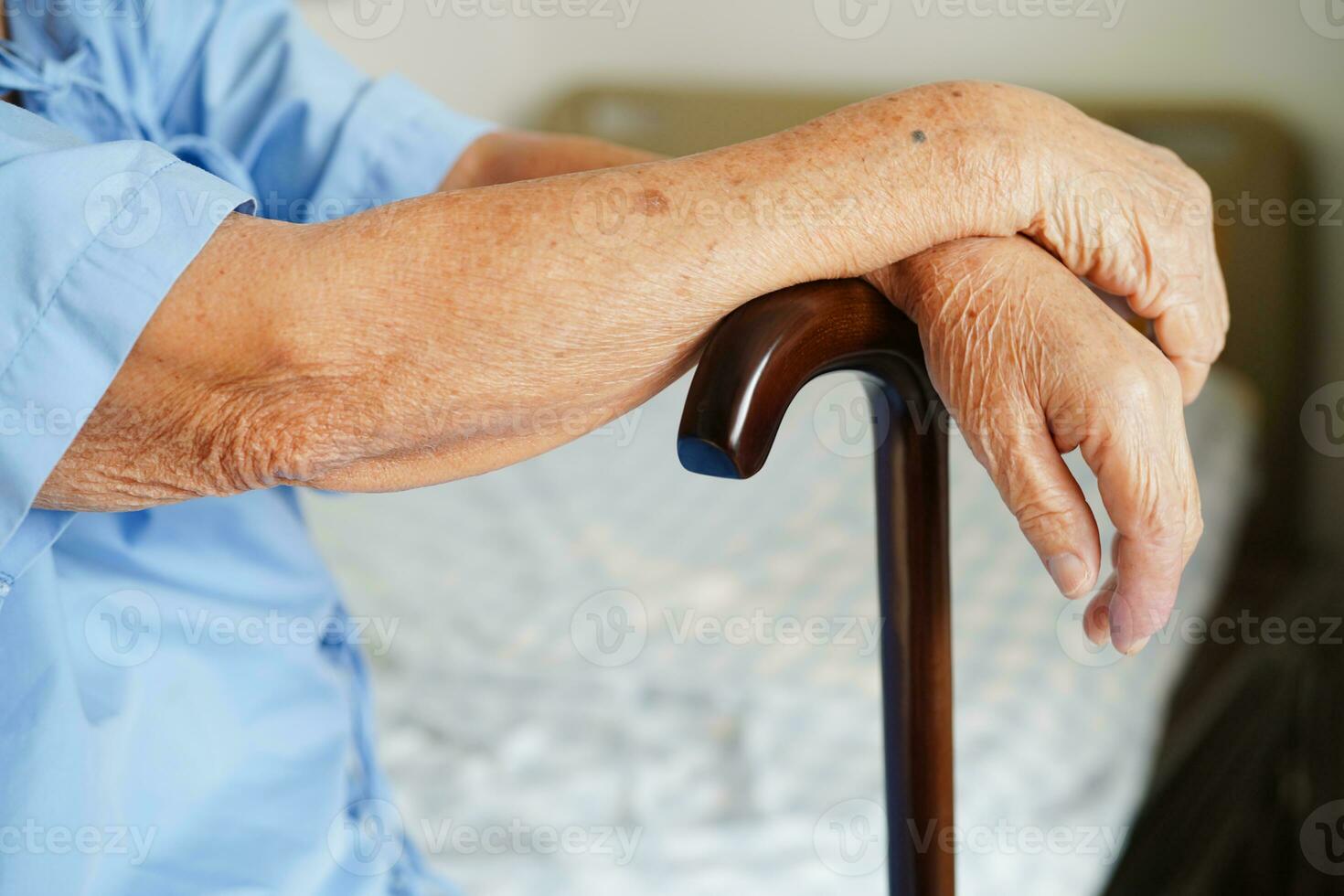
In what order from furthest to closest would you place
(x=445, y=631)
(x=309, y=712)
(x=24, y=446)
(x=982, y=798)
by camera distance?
(x=445, y=631) < (x=982, y=798) < (x=309, y=712) < (x=24, y=446)

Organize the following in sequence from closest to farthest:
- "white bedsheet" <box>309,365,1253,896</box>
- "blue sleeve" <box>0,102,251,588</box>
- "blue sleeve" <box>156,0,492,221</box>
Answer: "blue sleeve" <box>0,102,251,588</box>
"blue sleeve" <box>156,0,492,221</box>
"white bedsheet" <box>309,365,1253,896</box>

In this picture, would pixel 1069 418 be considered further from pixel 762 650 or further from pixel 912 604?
pixel 762 650

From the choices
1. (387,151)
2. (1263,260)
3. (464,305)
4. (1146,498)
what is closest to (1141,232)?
(1146,498)

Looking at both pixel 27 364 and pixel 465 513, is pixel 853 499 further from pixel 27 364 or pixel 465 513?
pixel 27 364

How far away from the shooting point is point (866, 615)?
1363mm

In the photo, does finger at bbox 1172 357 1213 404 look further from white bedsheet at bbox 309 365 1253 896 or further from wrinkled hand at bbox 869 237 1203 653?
white bedsheet at bbox 309 365 1253 896

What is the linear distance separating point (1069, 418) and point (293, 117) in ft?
1.82

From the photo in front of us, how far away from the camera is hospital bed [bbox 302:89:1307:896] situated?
41.6 inches

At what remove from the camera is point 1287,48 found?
174 centimetres

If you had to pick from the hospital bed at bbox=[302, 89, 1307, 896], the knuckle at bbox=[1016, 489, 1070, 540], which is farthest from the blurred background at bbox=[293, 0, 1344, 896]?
the knuckle at bbox=[1016, 489, 1070, 540]

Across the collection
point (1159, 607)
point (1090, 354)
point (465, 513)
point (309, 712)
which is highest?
point (1090, 354)

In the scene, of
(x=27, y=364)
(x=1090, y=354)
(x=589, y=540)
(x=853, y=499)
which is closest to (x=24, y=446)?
(x=27, y=364)

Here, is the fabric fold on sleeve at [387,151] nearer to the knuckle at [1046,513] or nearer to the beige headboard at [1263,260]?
the knuckle at [1046,513]

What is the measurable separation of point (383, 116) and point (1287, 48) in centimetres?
147
